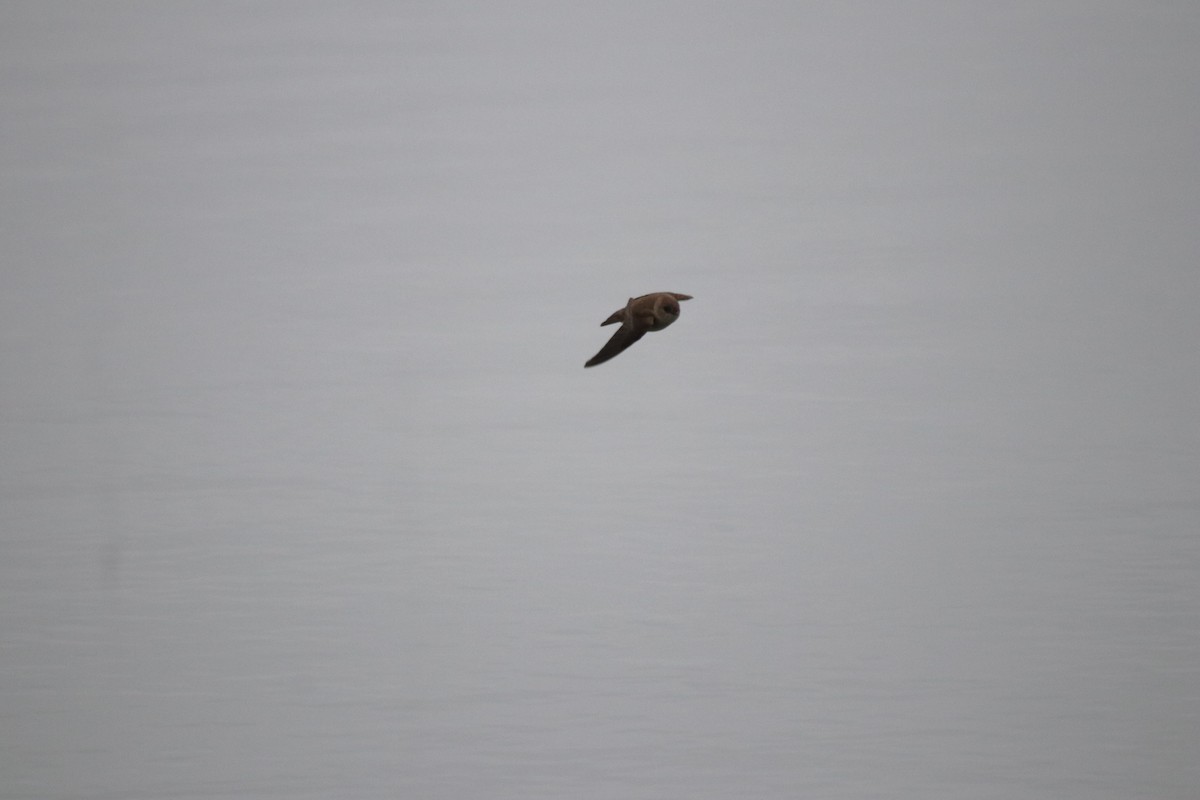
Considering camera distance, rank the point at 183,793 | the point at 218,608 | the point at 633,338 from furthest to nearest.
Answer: the point at 218,608 < the point at 183,793 < the point at 633,338

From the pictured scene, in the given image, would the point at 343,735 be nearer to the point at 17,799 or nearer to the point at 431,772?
the point at 431,772

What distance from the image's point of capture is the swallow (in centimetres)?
210

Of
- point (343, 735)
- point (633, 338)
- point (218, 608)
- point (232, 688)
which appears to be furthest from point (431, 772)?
point (633, 338)

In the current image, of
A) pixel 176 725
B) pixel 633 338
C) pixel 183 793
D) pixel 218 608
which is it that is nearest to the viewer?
pixel 633 338

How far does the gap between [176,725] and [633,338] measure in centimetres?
271

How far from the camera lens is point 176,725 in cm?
444

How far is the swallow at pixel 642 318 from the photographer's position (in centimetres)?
210

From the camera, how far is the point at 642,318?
2.14 m

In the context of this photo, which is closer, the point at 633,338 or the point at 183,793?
the point at 633,338

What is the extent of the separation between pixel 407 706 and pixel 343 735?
8.4 inches

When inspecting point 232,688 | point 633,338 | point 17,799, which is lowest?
point 17,799

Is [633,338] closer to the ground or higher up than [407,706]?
higher up

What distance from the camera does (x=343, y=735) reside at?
14.5 feet

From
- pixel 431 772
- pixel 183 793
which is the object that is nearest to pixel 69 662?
pixel 183 793
